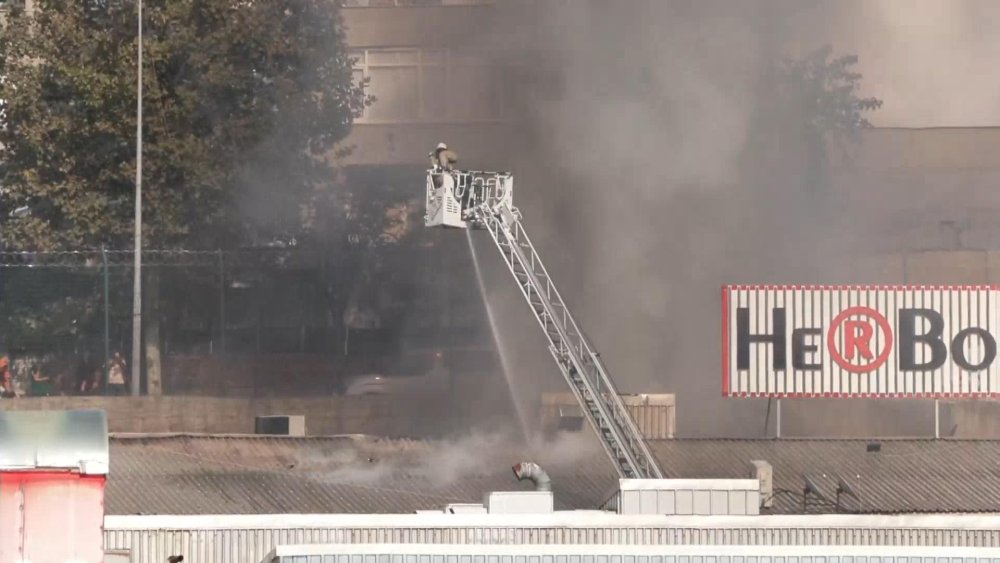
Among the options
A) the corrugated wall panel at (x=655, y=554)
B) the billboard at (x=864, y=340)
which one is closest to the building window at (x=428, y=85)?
the billboard at (x=864, y=340)

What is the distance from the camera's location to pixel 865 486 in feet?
84.7

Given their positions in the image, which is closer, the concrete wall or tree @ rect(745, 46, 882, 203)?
the concrete wall

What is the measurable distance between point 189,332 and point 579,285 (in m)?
8.09

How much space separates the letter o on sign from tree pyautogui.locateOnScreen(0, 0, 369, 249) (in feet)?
47.5

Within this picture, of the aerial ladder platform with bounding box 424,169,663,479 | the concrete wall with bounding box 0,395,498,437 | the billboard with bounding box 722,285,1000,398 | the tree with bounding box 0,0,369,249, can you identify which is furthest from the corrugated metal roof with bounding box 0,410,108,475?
the tree with bounding box 0,0,369,249

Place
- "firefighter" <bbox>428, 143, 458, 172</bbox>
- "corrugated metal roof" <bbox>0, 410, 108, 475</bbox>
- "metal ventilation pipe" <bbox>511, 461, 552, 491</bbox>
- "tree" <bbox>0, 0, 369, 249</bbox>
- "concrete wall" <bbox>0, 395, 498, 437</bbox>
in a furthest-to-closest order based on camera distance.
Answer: "tree" <bbox>0, 0, 369, 249</bbox> → "concrete wall" <bbox>0, 395, 498, 437</bbox> → "firefighter" <bbox>428, 143, 458, 172</bbox> → "metal ventilation pipe" <bbox>511, 461, 552, 491</bbox> → "corrugated metal roof" <bbox>0, 410, 108, 475</bbox>

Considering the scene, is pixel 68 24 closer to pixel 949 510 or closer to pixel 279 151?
pixel 279 151

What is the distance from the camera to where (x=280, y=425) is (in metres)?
30.2

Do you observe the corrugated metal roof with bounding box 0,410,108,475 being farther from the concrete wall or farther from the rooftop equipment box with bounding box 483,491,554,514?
the concrete wall

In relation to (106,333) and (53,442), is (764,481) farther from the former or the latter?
(106,333)

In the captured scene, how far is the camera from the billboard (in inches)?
1112

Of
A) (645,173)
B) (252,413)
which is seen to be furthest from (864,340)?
(645,173)

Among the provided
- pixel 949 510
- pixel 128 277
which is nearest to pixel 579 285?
pixel 128 277

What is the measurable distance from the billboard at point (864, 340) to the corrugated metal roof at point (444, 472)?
3.66 ft
